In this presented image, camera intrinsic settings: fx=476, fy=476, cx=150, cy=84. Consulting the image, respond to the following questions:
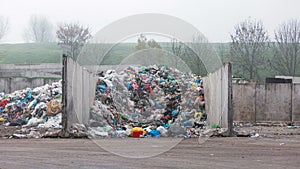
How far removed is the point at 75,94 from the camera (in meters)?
12.0

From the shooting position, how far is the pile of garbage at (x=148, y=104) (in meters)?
12.4

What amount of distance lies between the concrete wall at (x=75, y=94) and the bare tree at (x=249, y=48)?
2675cm

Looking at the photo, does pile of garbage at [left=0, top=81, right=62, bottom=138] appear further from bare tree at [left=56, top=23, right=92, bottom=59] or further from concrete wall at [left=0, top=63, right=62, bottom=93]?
bare tree at [left=56, top=23, right=92, bottom=59]

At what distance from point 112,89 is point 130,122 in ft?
5.61

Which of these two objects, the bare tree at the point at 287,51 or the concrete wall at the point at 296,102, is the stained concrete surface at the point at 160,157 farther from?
the bare tree at the point at 287,51

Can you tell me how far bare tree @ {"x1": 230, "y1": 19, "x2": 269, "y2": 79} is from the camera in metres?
39.0

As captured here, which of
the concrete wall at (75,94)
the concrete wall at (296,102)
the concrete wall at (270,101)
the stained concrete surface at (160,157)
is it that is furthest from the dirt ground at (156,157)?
the concrete wall at (296,102)

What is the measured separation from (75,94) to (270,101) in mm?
10442

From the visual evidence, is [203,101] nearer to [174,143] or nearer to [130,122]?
[130,122]

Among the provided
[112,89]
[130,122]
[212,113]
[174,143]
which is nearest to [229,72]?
[212,113]

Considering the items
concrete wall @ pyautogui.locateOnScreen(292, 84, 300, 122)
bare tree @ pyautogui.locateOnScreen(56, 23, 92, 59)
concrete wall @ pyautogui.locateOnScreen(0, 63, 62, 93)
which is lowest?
→ concrete wall @ pyautogui.locateOnScreen(292, 84, 300, 122)

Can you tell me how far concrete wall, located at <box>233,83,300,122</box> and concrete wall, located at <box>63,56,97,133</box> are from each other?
8003 mm

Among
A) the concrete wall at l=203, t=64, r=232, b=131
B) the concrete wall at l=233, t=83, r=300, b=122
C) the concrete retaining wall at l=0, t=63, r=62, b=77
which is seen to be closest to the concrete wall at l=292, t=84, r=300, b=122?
the concrete wall at l=233, t=83, r=300, b=122

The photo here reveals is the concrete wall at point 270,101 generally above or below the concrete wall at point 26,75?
below
